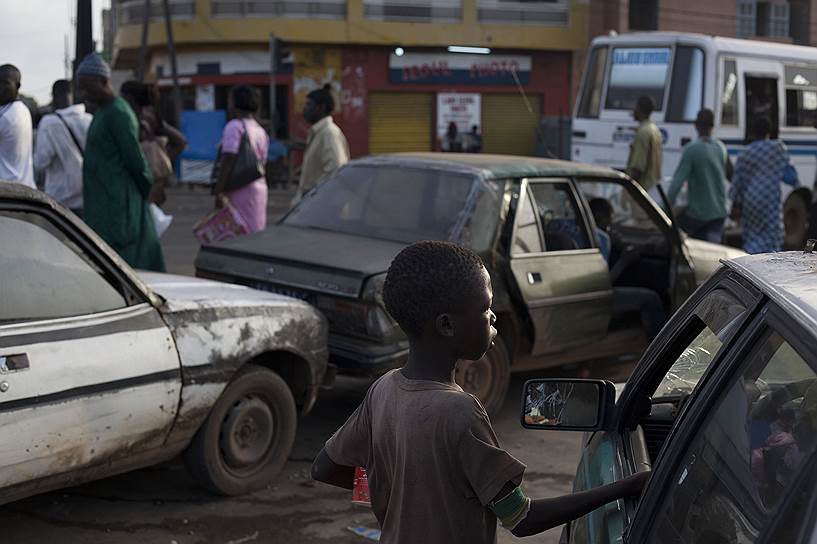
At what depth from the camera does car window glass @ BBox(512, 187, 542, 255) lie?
6.46 metres

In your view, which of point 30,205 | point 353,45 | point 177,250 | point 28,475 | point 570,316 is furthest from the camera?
point 353,45

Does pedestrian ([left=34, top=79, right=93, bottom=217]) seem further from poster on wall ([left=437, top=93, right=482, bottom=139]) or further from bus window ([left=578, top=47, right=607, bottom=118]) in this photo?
poster on wall ([left=437, top=93, right=482, bottom=139])

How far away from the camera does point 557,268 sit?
21.7 feet

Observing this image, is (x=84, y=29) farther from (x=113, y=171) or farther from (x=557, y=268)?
(x=557, y=268)

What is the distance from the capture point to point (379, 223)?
6664 mm

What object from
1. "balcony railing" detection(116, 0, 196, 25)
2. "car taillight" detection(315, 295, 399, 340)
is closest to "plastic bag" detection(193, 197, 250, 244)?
"car taillight" detection(315, 295, 399, 340)

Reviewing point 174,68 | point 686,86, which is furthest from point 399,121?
point 686,86

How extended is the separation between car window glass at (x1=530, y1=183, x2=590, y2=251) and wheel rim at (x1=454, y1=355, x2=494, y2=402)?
A: 33.7 inches

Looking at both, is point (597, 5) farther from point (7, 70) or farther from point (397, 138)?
point (7, 70)

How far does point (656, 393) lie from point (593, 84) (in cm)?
1282

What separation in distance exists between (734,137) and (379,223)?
872 cm

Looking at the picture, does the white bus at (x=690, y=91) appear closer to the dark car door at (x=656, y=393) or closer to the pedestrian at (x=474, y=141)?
the dark car door at (x=656, y=393)

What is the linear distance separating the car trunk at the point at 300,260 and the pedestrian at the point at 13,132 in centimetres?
145

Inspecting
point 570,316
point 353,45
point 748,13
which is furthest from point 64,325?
point 748,13
